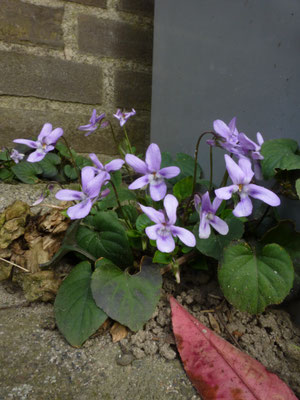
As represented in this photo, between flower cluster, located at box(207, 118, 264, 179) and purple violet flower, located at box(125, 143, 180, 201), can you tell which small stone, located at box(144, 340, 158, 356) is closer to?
purple violet flower, located at box(125, 143, 180, 201)

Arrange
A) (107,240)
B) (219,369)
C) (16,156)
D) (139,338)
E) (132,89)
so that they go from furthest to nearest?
(132,89), (16,156), (107,240), (139,338), (219,369)

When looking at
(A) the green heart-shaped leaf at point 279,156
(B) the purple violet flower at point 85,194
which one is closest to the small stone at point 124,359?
(B) the purple violet flower at point 85,194

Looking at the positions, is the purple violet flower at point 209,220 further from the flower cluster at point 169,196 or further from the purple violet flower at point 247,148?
the purple violet flower at point 247,148

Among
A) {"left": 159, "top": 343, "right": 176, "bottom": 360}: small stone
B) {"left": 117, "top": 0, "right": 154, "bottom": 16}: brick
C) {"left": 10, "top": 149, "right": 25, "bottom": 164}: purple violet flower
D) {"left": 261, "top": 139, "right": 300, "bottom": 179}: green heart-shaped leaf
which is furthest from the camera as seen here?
{"left": 117, "top": 0, "right": 154, "bottom": 16}: brick

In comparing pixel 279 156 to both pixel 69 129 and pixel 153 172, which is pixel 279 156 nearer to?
pixel 153 172

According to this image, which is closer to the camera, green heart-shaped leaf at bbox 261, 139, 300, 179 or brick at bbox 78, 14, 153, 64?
green heart-shaped leaf at bbox 261, 139, 300, 179

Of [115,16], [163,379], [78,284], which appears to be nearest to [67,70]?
[115,16]

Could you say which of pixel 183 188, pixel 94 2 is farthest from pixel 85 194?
pixel 94 2

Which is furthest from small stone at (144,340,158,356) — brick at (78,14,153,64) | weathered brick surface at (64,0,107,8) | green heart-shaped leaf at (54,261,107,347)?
weathered brick surface at (64,0,107,8)
